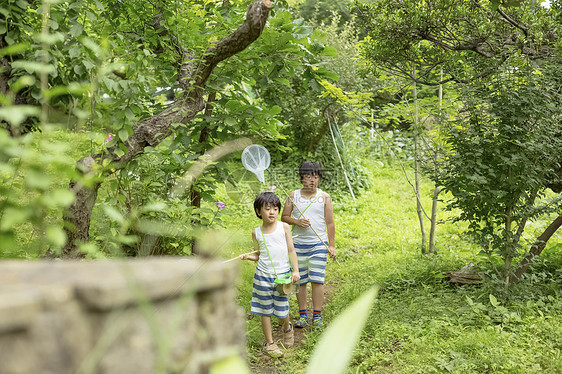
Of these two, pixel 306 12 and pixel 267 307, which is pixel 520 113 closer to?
pixel 267 307

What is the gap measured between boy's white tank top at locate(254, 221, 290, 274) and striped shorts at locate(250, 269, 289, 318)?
0.07 m

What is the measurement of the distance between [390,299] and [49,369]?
4.50 meters

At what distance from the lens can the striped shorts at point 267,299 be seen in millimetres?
3820

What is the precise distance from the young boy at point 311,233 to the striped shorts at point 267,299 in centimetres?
60

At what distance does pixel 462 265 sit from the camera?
5.42 metres

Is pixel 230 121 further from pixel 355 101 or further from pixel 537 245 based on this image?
pixel 537 245

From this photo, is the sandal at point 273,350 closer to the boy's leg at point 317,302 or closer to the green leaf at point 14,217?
the boy's leg at point 317,302

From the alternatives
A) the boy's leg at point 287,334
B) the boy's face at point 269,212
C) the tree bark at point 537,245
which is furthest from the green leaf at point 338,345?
the tree bark at point 537,245

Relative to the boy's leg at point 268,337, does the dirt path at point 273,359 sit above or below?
below

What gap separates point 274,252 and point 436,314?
5.29ft

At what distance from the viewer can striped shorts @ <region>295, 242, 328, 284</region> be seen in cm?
443

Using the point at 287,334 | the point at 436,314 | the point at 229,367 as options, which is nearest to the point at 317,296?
the point at 287,334

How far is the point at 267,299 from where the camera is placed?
383cm

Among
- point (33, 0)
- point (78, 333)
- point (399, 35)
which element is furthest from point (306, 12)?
point (78, 333)
